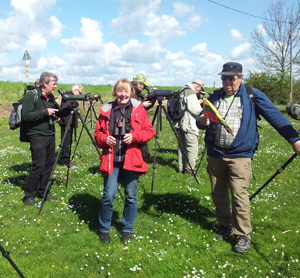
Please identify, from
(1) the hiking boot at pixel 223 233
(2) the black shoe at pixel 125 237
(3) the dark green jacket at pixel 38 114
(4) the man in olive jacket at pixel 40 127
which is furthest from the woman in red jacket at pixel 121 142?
A: (4) the man in olive jacket at pixel 40 127

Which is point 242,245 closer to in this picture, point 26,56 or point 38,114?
point 38,114

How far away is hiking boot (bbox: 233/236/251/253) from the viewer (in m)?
4.39

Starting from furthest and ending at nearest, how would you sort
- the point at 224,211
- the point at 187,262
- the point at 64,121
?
1. the point at 64,121
2. the point at 224,211
3. the point at 187,262

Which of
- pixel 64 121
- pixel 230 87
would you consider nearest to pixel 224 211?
pixel 230 87

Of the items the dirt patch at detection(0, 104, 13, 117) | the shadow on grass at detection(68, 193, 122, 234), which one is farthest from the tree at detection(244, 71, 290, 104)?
the shadow on grass at detection(68, 193, 122, 234)

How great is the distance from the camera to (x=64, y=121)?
9508 millimetres

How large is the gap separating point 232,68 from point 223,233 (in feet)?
9.28

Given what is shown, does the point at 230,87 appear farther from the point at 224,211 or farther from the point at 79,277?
the point at 79,277

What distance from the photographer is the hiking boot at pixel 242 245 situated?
14.4ft

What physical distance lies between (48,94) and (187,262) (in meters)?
4.57

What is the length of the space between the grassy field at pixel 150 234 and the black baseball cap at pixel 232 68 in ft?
9.16

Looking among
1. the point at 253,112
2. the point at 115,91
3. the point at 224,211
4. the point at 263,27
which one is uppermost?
the point at 263,27

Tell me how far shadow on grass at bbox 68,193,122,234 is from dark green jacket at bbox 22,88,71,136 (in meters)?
1.65

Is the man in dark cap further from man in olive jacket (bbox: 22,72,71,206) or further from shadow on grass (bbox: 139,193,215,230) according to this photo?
man in olive jacket (bbox: 22,72,71,206)
